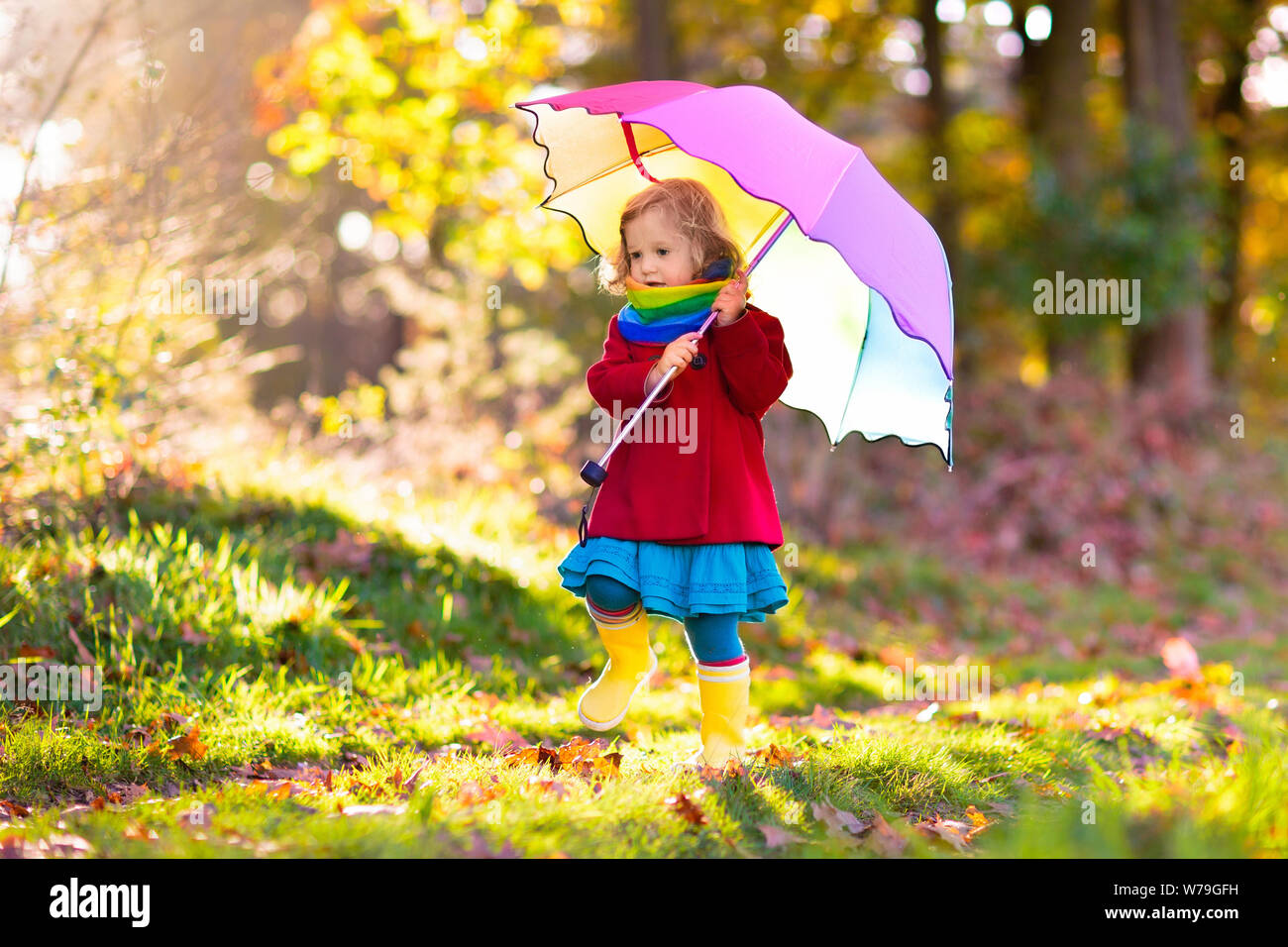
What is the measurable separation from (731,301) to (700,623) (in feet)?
3.31

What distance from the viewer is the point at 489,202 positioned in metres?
9.24

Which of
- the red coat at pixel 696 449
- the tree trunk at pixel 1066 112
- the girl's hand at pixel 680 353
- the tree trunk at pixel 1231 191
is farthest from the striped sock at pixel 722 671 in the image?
the tree trunk at pixel 1231 191

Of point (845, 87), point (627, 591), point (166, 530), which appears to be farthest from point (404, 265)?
point (627, 591)

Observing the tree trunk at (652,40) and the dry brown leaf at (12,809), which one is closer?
the dry brown leaf at (12,809)

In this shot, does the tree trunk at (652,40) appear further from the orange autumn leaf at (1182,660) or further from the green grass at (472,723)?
the orange autumn leaf at (1182,660)

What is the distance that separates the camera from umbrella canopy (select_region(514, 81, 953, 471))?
3211mm

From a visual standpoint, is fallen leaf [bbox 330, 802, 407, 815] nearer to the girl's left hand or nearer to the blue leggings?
the blue leggings

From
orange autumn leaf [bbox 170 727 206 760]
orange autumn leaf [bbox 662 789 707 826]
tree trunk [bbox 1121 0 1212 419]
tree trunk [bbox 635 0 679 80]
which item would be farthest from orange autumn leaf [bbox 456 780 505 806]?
tree trunk [bbox 1121 0 1212 419]

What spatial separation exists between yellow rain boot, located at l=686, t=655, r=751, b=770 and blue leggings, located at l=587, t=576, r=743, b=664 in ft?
0.16

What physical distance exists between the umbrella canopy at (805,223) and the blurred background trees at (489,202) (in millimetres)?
2692

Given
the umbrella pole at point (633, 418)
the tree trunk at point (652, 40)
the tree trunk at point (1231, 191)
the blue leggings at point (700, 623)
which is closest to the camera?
the umbrella pole at point (633, 418)

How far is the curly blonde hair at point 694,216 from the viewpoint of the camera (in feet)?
11.7
